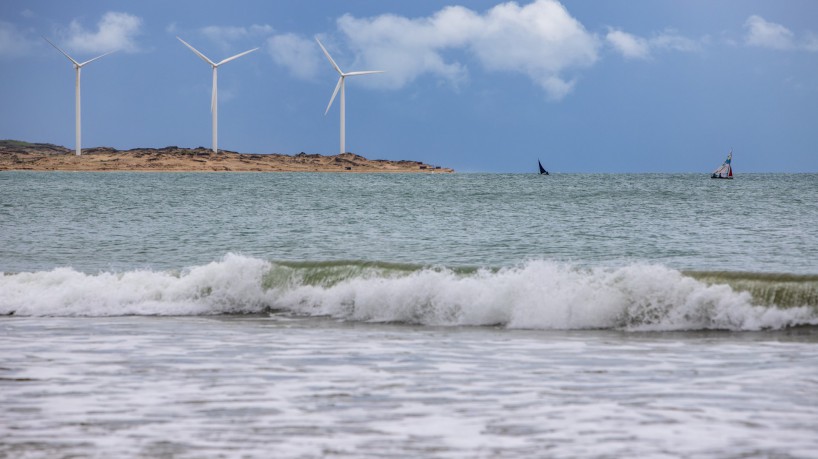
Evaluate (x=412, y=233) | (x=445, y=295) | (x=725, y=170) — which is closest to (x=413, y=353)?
(x=445, y=295)

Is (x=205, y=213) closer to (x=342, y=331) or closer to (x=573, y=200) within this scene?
(x=573, y=200)

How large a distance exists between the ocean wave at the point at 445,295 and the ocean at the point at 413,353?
0.05 m

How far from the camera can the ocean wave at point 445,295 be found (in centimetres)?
1744

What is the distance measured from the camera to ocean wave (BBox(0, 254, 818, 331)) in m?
17.4

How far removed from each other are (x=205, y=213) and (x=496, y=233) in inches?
885

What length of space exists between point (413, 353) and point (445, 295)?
4.79 m

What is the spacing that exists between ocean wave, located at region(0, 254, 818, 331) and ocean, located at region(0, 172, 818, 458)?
47 mm

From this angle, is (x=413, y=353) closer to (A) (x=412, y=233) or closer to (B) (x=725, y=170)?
(A) (x=412, y=233)

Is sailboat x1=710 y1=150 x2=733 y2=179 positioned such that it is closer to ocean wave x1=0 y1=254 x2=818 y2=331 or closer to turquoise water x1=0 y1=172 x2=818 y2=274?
turquoise water x1=0 y1=172 x2=818 y2=274

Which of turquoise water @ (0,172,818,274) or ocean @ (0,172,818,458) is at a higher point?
turquoise water @ (0,172,818,274)

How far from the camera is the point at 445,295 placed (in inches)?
739

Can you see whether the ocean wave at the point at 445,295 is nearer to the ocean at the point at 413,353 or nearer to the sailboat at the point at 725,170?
the ocean at the point at 413,353

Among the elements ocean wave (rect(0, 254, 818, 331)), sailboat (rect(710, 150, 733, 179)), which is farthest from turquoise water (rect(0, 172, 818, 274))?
sailboat (rect(710, 150, 733, 179))

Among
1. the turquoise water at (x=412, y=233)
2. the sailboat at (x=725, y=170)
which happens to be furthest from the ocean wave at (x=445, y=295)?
the sailboat at (x=725, y=170)
